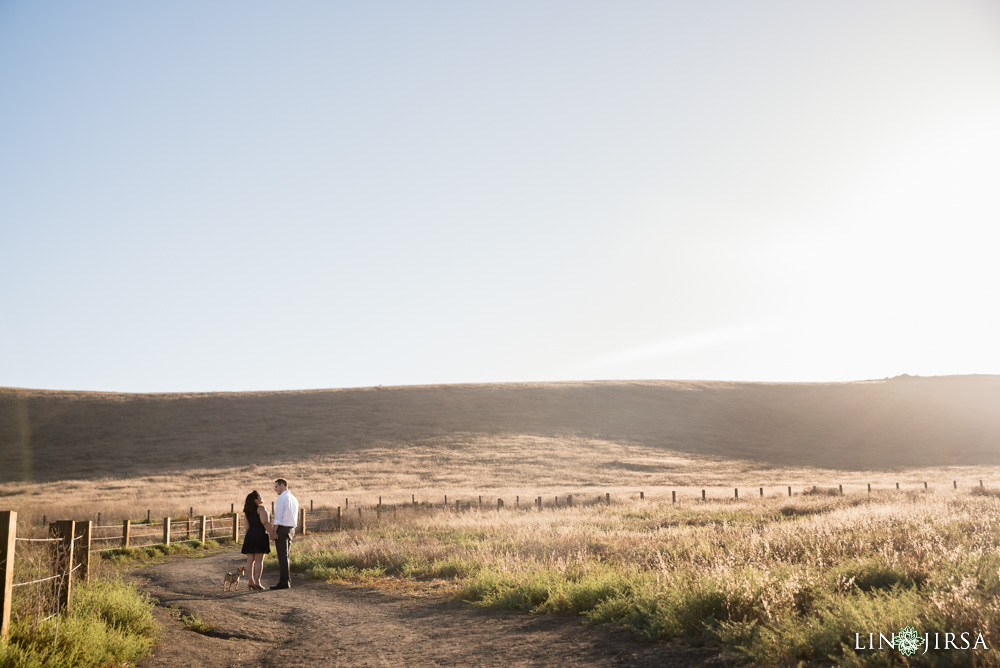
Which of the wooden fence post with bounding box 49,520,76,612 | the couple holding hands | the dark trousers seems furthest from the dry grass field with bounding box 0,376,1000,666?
the wooden fence post with bounding box 49,520,76,612

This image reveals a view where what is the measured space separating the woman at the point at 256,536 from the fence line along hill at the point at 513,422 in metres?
47.3

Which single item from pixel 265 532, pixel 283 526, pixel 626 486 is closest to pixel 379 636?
pixel 265 532

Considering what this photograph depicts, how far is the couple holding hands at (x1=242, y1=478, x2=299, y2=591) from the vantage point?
13305mm

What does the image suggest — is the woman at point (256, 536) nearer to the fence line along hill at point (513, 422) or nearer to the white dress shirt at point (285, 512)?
the white dress shirt at point (285, 512)

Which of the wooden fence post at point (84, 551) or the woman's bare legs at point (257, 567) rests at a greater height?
the wooden fence post at point (84, 551)

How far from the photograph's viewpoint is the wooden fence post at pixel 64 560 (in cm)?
834

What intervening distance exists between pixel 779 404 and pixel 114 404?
8368 cm

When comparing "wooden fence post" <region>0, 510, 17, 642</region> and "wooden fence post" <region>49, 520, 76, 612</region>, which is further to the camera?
"wooden fence post" <region>49, 520, 76, 612</region>

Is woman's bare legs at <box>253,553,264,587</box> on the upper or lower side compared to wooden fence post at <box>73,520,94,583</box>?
lower

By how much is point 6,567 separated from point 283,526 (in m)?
7.77

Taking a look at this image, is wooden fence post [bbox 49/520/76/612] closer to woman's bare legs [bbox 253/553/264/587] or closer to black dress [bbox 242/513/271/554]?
black dress [bbox 242/513/271/554]

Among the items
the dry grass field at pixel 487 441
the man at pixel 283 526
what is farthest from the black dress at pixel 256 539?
the dry grass field at pixel 487 441

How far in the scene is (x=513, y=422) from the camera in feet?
241

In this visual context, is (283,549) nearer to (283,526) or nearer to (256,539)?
(283,526)
